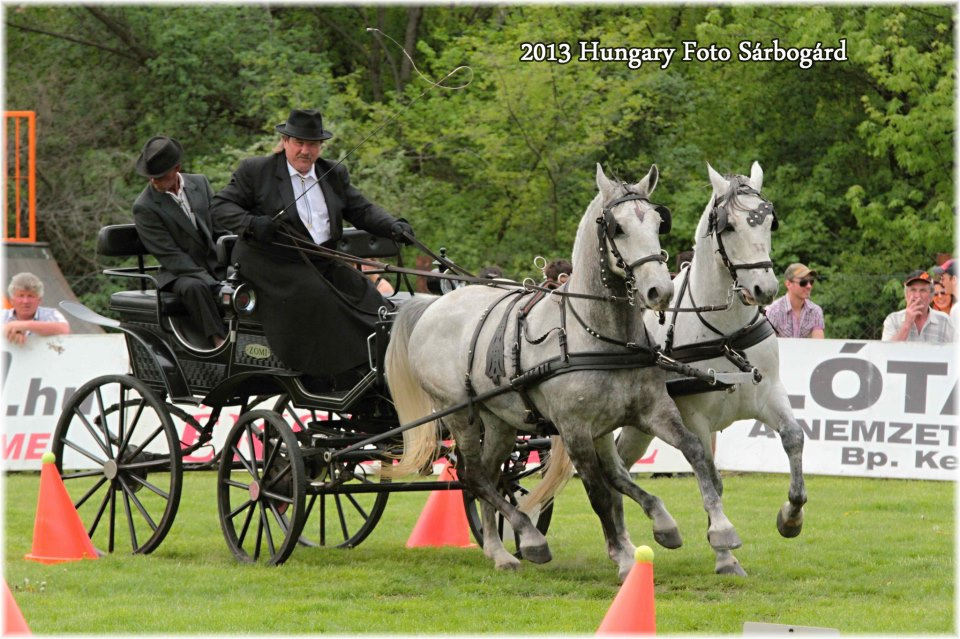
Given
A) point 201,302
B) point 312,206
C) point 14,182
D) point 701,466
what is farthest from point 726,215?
point 14,182

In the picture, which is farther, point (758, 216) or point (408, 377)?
point (408, 377)

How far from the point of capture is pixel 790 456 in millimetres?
6805

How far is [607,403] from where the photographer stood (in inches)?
258

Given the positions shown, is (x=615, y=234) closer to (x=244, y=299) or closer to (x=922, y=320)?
(x=244, y=299)

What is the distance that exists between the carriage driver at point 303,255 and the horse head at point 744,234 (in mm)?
1835

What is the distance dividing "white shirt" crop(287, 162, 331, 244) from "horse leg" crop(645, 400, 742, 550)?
2.31m

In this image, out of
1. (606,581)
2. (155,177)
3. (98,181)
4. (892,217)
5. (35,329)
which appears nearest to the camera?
(606,581)

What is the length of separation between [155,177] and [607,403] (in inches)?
125

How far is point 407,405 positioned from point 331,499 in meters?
3.41

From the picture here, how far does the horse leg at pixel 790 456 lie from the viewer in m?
6.78

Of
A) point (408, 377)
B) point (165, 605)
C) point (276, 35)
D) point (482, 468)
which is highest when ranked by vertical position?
point (276, 35)

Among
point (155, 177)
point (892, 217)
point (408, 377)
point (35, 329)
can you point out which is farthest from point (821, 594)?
point (892, 217)

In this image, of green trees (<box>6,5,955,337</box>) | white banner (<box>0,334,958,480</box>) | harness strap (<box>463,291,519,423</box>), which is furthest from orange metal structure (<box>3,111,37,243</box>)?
harness strap (<box>463,291,519,423</box>)

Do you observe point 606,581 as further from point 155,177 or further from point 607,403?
point 155,177
